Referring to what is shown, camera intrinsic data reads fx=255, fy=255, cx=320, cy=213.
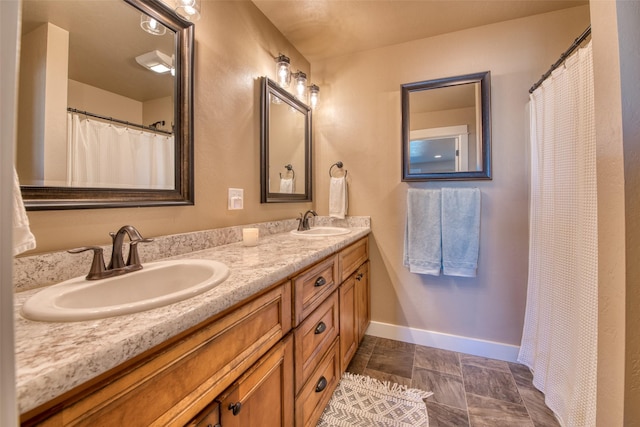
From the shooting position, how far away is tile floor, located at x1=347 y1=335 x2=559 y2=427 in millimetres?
1293

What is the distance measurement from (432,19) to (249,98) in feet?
4.43

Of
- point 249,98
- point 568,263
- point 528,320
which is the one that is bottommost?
point 528,320

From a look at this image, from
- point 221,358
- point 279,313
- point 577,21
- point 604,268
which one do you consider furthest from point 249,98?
point 577,21

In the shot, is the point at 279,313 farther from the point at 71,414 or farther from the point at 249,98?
the point at 249,98

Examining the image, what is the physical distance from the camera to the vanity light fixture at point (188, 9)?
1070 millimetres

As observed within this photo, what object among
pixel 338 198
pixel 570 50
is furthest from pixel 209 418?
pixel 570 50

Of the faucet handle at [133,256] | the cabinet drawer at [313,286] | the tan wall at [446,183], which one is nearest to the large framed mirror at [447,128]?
the tan wall at [446,183]

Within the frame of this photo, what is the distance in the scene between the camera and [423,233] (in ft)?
6.25

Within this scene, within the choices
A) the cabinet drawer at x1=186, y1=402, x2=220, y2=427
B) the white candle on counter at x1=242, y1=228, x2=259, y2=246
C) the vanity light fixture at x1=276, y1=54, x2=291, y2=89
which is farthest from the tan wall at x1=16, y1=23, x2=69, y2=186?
the vanity light fixture at x1=276, y1=54, x2=291, y2=89

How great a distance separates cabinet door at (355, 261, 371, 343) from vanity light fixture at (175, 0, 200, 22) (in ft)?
5.33

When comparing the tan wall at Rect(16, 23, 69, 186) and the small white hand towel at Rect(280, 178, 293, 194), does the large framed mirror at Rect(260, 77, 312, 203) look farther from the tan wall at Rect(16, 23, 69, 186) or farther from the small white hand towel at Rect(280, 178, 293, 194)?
the tan wall at Rect(16, 23, 69, 186)

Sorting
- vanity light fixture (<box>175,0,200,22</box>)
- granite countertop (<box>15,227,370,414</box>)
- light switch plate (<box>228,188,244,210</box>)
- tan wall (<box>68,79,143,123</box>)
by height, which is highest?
vanity light fixture (<box>175,0,200,22</box>)

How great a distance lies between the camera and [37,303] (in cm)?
52

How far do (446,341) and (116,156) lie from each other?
2.26 meters
